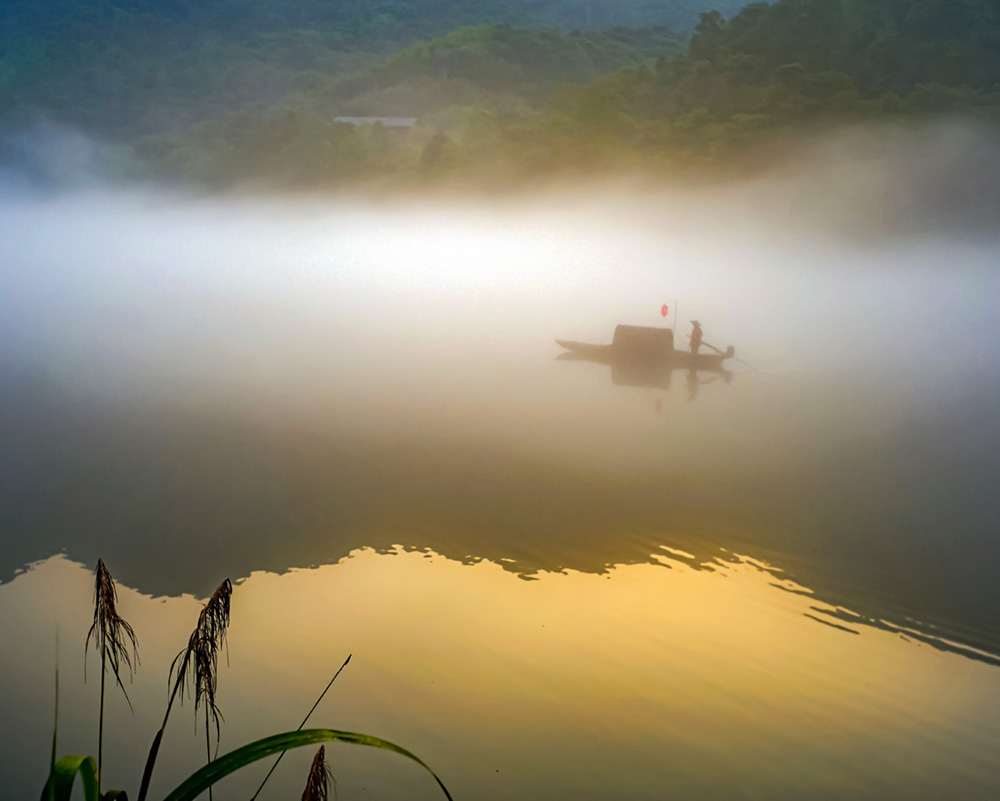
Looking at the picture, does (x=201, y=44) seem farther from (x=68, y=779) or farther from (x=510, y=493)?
(x=68, y=779)

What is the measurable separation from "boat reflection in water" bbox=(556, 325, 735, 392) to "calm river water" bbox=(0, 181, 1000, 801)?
0.14ft

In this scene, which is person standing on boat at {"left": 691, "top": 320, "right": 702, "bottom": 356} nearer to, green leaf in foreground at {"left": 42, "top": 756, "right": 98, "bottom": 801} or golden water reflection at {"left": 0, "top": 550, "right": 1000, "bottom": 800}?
golden water reflection at {"left": 0, "top": 550, "right": 1000, "bottom": 800}

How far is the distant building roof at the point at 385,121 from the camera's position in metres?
3.49

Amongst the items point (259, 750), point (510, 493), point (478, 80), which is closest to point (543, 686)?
point (510, 493)

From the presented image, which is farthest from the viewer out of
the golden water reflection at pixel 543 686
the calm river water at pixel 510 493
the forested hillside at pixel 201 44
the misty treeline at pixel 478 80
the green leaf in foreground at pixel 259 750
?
the forested hillside at pixel 201 44

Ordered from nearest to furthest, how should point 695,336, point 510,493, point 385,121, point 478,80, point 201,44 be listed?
point 510,493 < point 695,336 < point 478,80 < point 385,121 < point 201,44

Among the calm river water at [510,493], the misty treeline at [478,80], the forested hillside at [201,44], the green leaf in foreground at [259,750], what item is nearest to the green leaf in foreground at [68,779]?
the green leaf in foreground at [259,750]

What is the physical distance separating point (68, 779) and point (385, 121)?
3182mm

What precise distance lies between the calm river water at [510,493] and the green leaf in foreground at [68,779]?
103 centimetres

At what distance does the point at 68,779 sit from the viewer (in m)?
0.79

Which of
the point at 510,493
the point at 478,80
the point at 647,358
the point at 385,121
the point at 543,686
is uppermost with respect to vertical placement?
the point at 478,80

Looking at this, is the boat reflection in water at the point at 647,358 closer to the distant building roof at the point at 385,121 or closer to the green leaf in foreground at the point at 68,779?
the distant building roof at the point at 385,121

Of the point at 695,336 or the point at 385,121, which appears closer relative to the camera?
the point at 695,336

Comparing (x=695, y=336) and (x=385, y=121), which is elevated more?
(x=385, y=121)
